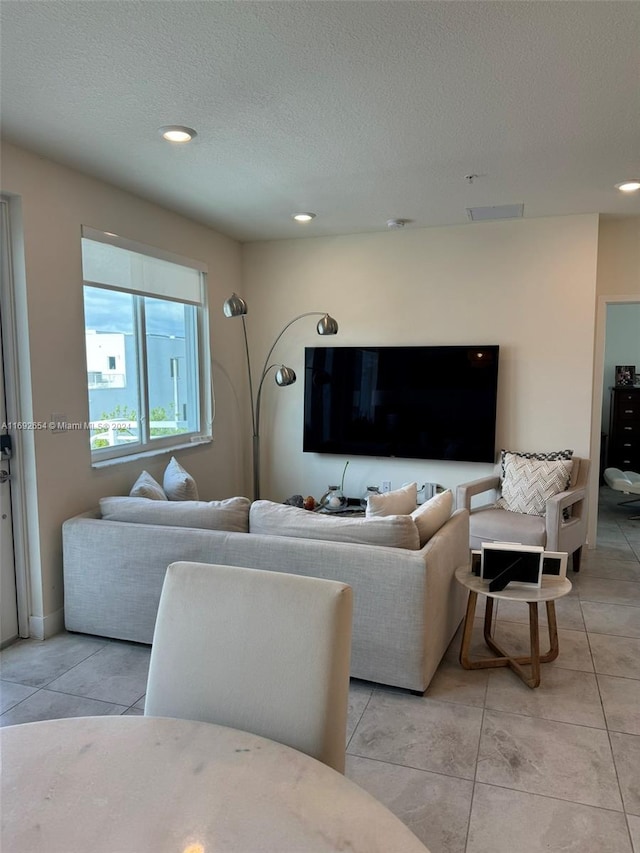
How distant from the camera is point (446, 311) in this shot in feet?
15.5

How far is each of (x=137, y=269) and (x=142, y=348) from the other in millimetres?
539

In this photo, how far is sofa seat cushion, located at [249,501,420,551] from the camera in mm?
2629

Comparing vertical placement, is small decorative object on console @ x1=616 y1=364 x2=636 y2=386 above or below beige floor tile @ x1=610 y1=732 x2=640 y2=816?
above

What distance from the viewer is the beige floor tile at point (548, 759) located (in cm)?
201

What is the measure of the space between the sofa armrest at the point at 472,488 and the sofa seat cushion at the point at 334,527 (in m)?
1.44

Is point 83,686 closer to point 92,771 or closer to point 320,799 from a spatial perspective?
point 92,771

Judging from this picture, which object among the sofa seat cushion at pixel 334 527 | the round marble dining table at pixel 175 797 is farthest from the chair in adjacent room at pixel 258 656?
the sofa seat cushion at pixel 334 527

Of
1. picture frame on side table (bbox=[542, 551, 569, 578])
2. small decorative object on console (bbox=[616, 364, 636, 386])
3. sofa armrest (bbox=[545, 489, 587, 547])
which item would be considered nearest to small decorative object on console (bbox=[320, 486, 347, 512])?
sofa armrest (bbox=[545, 489, 587, 547])

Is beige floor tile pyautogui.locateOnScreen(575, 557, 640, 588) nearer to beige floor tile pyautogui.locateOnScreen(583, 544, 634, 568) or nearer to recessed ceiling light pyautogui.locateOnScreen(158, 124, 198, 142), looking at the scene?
beige floor tile pyautogui.locateOnScreen(583, 544, 634, 568)

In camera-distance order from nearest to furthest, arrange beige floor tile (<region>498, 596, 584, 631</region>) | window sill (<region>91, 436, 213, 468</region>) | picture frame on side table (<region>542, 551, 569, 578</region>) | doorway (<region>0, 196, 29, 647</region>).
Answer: picture frame on side table (<region>542, 551, 569, 578</region>), doorway (<region>0, 196, 29, 647</region>), beige floor tile (<region>498, 596, 584, 631</region>), window sill (<region>91, 436, 213, 468</region>)

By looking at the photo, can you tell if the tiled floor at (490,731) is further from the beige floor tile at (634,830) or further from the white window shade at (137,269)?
the white window shade at (137,269)

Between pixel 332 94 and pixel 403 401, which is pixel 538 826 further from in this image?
pixel 403 401

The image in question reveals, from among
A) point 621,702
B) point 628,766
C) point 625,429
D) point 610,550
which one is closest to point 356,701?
point 628,766

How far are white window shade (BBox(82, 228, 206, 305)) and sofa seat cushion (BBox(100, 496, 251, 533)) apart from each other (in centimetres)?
139
